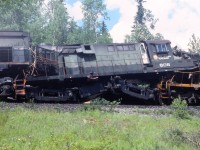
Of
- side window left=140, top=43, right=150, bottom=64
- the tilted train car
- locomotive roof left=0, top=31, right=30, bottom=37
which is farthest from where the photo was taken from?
side window left=140, top=43, right=150, bottom=64

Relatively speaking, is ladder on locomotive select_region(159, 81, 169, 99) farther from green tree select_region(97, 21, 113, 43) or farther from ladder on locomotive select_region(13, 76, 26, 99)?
green tree select_region(97, 21, 113, 43)

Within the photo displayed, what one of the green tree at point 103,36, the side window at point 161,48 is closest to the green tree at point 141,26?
the green tree at point 103,36

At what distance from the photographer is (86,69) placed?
1995 centimetres

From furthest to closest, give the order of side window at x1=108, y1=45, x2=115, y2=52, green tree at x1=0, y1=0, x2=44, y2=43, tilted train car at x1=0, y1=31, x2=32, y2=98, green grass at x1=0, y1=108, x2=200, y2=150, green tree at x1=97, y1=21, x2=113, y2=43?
green tree at x1=97, y1=21, x2=113, y2=43 < green tree at x1=0, y1=0, x2=44, y2=43 < side window at x1=108, y1=45, x2=115, y2=52 < tilted train car at x1=0, y1=31, x2=32, y2=98 < green grass at x1=0, y1=108, x2=200, y2=150

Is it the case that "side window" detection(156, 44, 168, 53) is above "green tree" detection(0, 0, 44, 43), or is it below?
below

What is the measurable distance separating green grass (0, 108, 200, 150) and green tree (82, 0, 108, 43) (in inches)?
1968

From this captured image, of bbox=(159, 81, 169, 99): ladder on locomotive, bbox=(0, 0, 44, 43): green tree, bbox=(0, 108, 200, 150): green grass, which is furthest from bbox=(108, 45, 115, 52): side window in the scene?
bbox=(0, 0, 44, 43): green tree

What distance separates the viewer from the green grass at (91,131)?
341 inches

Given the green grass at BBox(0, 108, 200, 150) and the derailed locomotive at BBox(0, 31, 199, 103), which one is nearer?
the green grass at BBox(0, 108, 200, 150)

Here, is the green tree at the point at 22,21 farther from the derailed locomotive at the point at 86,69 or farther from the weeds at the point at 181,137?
the weeds at the point at 181,137

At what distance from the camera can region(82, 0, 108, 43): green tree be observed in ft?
208

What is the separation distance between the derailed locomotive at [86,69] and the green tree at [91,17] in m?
42.1

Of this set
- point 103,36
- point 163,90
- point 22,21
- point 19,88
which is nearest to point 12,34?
point 19,88

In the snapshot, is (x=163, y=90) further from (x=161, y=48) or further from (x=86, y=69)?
(x=86, y=69)
